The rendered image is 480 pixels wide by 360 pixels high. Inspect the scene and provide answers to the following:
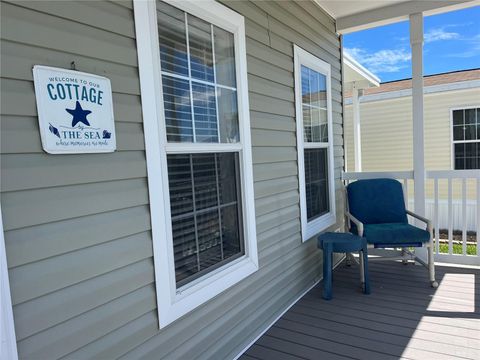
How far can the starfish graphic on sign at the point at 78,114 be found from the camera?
121 cm

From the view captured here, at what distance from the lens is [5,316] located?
40.0 inches

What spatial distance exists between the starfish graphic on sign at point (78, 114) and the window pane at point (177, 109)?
1.54 feet

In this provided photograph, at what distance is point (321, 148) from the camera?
367 centimetres

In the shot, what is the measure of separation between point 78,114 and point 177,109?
0.59 meters

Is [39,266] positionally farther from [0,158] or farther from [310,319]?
[310,319]

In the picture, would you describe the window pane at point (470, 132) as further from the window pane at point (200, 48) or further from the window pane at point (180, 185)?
the window pane at point (180, 185)

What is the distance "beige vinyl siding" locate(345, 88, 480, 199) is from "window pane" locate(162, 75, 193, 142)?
6.69 meters

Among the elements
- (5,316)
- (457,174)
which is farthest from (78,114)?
(457,174)

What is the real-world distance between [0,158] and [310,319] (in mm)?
2347

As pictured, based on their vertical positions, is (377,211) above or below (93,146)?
below

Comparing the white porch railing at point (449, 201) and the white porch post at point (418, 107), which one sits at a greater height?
the white porch post at point (418, 107)

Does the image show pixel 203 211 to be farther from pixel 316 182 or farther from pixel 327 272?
pixel 316 182

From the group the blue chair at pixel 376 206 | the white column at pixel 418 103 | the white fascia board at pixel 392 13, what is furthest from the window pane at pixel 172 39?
the white column at pixel 418 103

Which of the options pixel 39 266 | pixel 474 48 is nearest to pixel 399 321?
pixel 39 266
